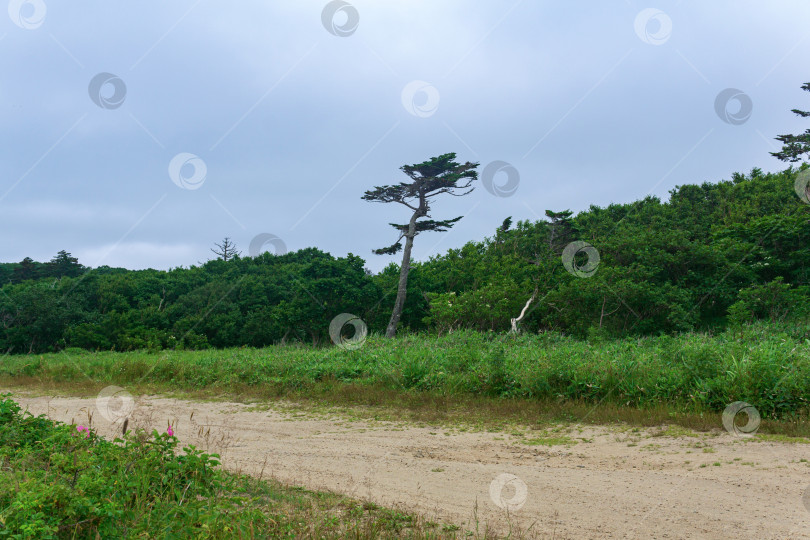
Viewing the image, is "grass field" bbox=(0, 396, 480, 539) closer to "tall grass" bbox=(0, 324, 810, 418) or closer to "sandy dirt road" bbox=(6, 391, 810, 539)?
"sandy dirt road" bbox=(6, 391, 810, 539)

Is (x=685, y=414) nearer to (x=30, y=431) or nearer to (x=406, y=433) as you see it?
(x=406, y=433)

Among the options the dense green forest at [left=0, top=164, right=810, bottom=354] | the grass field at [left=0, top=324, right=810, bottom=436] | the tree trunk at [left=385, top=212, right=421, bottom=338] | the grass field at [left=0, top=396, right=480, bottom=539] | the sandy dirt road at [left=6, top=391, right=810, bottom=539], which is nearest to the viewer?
the grass field at [left=0, top=396, right=480, bottom=539]

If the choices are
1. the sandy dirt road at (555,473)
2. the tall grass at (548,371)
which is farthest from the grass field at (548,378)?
the sandy dirt road at (555,473)

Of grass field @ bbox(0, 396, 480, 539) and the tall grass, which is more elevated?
the tall grass

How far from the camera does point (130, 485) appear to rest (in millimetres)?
4086

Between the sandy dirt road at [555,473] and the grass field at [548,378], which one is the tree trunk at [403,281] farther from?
the sandy dirt road at [555,473]

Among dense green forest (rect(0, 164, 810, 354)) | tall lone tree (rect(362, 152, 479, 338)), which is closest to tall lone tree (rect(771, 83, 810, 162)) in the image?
dense green forest (rect(0, 164, 810, 354))

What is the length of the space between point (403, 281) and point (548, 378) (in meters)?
17.8

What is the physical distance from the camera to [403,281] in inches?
1114

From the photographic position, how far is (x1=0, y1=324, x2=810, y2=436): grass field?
8727 mm

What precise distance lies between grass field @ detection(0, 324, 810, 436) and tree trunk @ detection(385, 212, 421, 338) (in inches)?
368

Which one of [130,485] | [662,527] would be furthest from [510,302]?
[130,485]

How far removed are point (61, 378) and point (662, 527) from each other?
1974 cm

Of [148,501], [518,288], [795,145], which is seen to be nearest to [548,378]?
[148,501]
